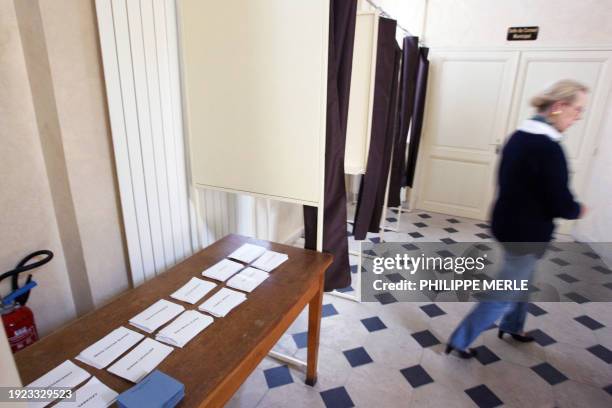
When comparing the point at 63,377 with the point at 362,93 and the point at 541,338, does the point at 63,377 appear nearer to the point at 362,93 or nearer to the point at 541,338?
A: the point at 362,93

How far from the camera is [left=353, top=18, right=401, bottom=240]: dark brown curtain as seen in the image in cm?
219

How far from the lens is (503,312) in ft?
6.01

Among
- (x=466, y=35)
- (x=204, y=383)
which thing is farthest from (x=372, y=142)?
(x=466, y=35)

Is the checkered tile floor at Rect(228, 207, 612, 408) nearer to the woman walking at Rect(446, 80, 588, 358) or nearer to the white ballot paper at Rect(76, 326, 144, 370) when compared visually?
the woman walking at Rect(446, 80, 588, 358)

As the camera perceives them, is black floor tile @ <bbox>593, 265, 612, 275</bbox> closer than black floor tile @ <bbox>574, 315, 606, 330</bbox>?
No

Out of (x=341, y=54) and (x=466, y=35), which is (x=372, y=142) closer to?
(x=341, y=54)

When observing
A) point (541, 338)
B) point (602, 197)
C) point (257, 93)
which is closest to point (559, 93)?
point (257, 93)

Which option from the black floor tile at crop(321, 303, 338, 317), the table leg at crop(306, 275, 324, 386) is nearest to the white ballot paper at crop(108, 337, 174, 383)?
the table leg at crop(306, 275, 324, 386)

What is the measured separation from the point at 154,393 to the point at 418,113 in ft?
12.1

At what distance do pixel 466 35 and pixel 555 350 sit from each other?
3228 mm

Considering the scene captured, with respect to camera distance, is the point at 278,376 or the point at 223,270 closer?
the point at 223,270

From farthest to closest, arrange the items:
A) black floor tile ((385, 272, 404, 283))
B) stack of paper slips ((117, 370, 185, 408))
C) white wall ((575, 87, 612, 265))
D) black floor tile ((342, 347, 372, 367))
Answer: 1. white wall ((575, 87, 612, 265))
2. black floor tile ((385, 272, 404, 283))
3. black floor tile ((342, 347, 372, 367))
4. stack of paper slips ((117, 370, 185, 408))

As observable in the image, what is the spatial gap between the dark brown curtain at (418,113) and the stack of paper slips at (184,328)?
3.24 m

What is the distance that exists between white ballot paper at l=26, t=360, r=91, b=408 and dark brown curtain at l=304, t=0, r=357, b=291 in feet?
3.83
